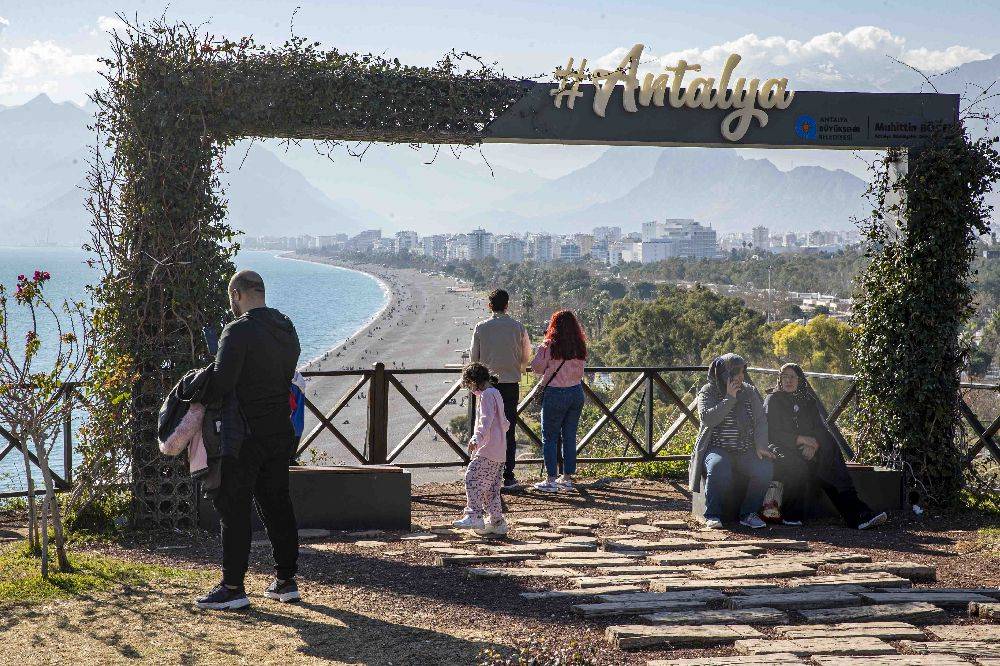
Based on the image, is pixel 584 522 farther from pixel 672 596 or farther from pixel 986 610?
pixel 986 610

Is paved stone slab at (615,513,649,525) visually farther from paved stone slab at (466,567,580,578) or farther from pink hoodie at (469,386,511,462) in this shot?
paved stone slab at (466,567,580,578)

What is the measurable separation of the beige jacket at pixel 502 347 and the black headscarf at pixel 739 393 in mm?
1552

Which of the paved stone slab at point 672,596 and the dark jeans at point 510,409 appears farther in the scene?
the dark jeans at point 510,409

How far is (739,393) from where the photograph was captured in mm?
6906

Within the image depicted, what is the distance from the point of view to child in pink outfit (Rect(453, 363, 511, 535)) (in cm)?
631

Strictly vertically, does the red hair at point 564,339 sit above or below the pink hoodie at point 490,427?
above

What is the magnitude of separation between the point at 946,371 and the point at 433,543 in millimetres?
4127

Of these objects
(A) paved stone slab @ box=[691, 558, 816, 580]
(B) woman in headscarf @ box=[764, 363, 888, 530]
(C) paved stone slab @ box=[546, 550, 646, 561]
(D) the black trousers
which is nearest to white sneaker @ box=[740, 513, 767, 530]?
(B) woman in headscarf @ box=[764, 363, 888, 530]

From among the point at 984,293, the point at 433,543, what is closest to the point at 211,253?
the point at 433,543

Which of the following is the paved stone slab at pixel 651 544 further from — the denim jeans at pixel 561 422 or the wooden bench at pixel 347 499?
the denim jeans at pixel 561 422

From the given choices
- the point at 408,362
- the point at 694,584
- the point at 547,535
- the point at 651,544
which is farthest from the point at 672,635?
the point at 408,362

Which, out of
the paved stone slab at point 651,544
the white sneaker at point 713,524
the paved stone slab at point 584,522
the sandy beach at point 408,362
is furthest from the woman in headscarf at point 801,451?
the sandy beach at point 408,362

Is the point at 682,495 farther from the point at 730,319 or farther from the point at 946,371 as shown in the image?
the point at 730,319

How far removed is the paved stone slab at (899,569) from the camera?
17.2ft
